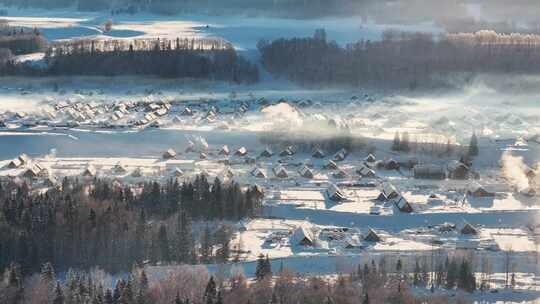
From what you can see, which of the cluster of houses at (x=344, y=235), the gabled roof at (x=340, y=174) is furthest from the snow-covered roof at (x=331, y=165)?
the cluster of houses at (x=344, y=235)

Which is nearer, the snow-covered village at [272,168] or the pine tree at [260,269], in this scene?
the pine tree at [260,269]

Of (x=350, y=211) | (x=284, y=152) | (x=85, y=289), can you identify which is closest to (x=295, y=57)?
(x=284, y=152)

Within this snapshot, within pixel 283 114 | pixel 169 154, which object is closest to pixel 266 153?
pixel 169 154

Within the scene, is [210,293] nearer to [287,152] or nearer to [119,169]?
[119,169]

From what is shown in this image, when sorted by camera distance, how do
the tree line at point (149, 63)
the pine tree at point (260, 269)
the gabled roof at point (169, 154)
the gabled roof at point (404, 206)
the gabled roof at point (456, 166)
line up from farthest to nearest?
the tree line at point (149, 63)
the gabled roof at point (169, 154)
the gabled roof at point (456, 166)
the gabled roof at point (404, 206)
the pine tree at point (260, 269)

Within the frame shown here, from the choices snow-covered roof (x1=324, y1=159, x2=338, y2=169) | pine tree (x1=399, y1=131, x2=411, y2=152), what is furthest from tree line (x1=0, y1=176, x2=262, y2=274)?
pine tree (x1=399, y1=131, x2=411, y2=152)

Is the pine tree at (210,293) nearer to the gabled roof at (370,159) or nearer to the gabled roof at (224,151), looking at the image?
the gabled roof at (370,159)
